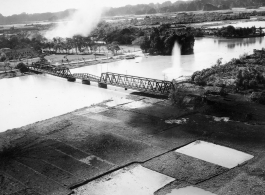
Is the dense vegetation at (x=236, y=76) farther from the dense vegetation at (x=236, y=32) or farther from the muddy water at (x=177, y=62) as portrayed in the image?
the dense vegetation at (x=236, y=32)

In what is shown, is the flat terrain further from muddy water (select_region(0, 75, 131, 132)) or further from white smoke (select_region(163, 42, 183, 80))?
white smoke (select_region(163, 42, 183, 80))

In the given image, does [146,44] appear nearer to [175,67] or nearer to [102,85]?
[175,67]

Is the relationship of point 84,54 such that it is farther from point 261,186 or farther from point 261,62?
point 261,186

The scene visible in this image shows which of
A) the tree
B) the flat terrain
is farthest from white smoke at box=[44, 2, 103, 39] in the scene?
the flat terrain

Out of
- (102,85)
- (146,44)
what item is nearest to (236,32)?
(146,44)

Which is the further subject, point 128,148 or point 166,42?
point 166,42
